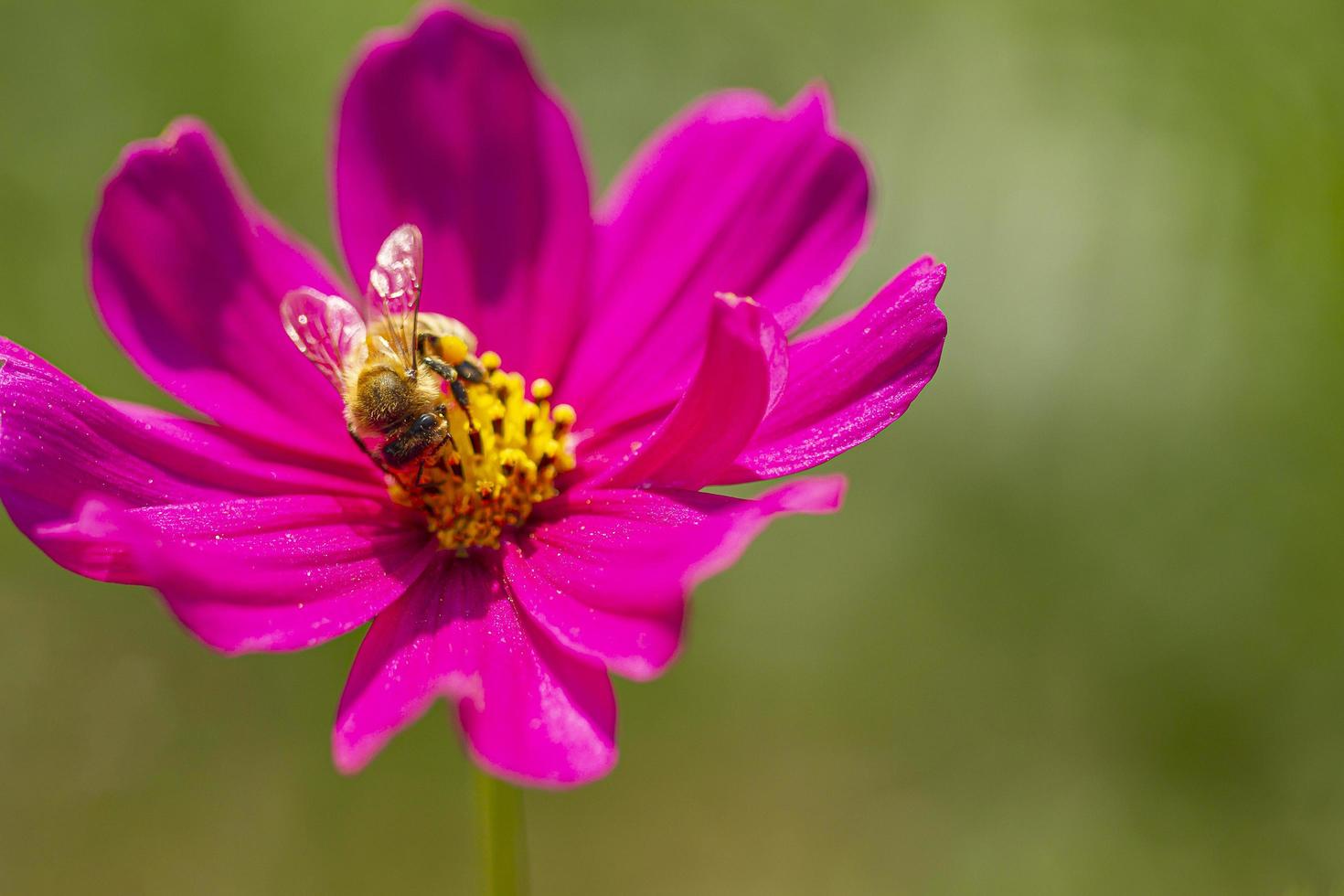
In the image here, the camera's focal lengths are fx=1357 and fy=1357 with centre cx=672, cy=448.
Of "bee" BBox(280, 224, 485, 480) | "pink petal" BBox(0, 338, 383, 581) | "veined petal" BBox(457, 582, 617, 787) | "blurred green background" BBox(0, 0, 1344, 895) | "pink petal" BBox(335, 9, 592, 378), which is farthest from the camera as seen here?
"blurred green background" BBox(0, 0, 1344, 895)

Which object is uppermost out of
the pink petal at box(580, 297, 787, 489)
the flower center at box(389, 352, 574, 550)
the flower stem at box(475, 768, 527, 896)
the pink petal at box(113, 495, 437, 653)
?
the pink petal at box(580, 297, 787, 489)

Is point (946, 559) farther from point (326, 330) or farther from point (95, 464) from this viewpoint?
point (95, 464)

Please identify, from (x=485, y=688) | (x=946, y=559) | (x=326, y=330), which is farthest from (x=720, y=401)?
(x=946, y=559)

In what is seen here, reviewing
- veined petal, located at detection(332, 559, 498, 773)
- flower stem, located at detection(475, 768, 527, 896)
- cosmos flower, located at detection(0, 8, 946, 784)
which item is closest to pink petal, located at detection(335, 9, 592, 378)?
cosmos flower, located at detection(0, 8, 946, 784)

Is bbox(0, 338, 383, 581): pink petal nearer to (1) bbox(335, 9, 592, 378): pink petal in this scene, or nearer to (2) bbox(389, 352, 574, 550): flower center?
(2) bbox(389, 352, 574, 550): flower center

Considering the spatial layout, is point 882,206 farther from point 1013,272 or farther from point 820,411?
point 820,411

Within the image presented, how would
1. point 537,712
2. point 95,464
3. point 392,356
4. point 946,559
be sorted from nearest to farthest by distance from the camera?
point 537,712, point 95,464, point 392,356, point 946,559
